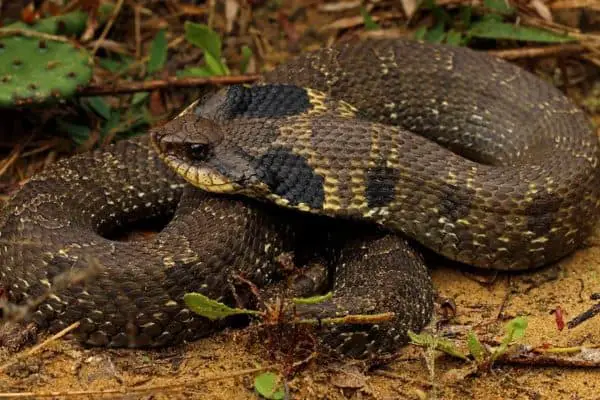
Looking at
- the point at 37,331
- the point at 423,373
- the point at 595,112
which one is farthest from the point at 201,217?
the point at 595,112

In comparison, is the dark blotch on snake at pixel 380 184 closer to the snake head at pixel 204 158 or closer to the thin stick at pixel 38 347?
the snake head at pixel 204 158

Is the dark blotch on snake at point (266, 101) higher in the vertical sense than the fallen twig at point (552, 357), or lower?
higher

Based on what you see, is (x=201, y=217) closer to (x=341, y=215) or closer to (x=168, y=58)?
(x=341, y=215)

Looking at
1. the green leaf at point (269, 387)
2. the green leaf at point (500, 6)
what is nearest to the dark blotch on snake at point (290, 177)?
the green leaf at point (269, 387)

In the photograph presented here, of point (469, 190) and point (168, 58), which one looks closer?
point (469, 190)

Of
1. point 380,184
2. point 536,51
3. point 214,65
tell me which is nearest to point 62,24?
point 214,65

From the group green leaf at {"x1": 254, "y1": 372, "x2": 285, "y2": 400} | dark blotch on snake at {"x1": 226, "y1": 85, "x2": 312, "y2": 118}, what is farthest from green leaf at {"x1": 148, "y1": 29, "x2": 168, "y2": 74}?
green leaf at {"x1": 254, "y1": 372, "x2": 285, "y2": 400}
